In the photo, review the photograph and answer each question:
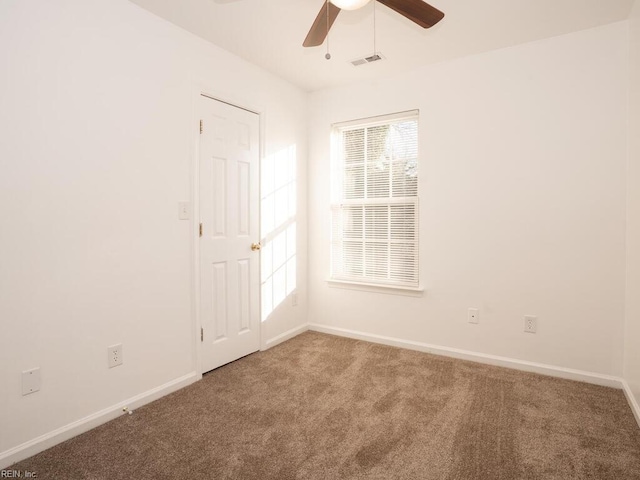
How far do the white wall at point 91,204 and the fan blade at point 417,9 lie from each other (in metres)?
1.51

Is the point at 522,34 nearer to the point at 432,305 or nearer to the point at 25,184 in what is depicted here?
the point at 432,305

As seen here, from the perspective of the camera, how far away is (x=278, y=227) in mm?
3457

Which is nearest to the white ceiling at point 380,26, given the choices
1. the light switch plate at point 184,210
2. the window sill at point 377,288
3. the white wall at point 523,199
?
the white wall at point 523,199

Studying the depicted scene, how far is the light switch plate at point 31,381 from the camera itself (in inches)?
70.5

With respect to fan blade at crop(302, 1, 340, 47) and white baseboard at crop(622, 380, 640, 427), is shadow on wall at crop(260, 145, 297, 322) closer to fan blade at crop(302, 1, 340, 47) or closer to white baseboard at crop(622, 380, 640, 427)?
fan blade at crop(302, 1, 340, 47)

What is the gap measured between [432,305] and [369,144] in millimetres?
1612

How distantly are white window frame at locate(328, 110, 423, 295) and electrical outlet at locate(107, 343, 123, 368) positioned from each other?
6.67 feet

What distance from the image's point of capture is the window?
333cm

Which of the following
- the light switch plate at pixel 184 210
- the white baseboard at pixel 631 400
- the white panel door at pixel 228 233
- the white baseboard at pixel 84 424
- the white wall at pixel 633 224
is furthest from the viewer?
the white panel door at pixel 228 233

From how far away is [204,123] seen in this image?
269 cm

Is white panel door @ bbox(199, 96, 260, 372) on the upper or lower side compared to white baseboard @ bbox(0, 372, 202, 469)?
upper

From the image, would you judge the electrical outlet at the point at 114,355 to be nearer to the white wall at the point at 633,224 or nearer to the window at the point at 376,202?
the window at the point at 376,202

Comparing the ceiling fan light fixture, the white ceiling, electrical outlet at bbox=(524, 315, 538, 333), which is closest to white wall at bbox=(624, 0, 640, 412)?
the white ceiling

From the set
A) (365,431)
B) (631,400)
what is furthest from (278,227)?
(631,400)
